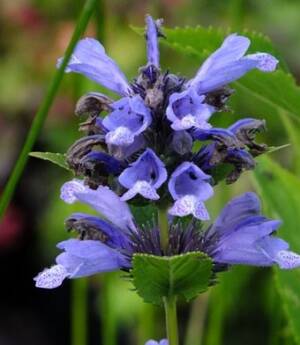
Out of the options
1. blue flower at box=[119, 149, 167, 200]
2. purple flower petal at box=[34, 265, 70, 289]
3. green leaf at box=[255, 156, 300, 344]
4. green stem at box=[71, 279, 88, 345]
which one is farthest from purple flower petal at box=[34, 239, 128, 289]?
green stem at box=[71, 279, 88, 345]

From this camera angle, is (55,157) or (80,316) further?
(80,316)

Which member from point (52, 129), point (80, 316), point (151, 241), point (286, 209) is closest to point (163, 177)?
point (151, 241)

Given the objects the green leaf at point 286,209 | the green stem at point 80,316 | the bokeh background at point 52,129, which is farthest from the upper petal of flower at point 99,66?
the bokeh background at point 52,129

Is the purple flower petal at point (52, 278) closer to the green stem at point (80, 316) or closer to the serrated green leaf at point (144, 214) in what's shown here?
the serrated green leaf at point (144, 214)

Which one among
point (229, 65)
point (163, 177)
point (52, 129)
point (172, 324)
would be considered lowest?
point (172, 324)

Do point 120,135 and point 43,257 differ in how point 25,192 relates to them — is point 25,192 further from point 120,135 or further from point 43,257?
point 120,135

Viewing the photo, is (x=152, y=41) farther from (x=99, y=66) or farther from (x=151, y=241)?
(x=151, y=241)
